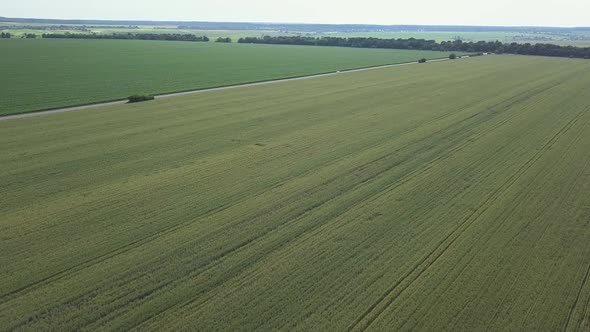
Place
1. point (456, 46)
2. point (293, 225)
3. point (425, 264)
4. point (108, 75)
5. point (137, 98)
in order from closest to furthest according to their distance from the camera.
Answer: point (425, 264), point (293, 225), point (137, 98), point (108, 75), point (456, 46)

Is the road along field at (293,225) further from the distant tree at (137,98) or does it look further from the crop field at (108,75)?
the crop field at (108,75)

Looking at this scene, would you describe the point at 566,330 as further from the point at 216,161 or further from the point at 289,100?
the point at 289,100

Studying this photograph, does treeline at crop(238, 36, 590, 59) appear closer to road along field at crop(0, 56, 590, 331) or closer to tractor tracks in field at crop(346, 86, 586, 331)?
road along field at crop(0, 56, 590, 331)

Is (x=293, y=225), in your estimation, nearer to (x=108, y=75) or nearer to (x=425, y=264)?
(x=425, y=264)

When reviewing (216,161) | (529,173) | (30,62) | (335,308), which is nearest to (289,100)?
(216,161)

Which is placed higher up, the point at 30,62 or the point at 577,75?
the point at 577,75

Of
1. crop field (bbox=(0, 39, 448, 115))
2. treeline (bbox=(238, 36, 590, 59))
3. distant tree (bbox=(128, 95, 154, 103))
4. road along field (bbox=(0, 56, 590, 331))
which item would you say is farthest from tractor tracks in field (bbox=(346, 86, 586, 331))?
treeline (bbox=(238, 36, 590, 59))

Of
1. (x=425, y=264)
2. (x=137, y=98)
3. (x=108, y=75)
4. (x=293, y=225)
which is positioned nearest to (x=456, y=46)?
(x=108, y=75)

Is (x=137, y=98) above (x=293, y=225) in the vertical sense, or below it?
below
